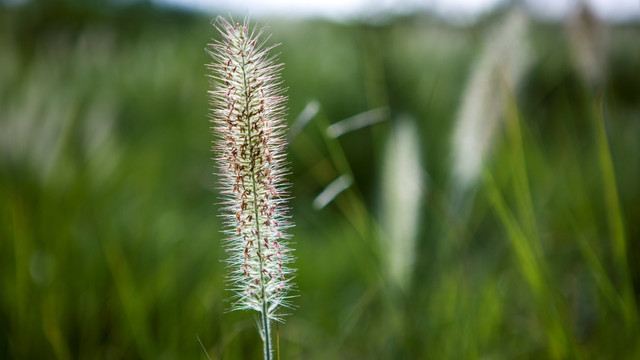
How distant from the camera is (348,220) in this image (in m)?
1.19

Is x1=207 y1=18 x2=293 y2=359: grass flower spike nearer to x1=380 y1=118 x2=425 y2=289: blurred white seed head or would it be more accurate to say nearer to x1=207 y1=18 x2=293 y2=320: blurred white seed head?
x1=207 y1=18 x2=293 y2=320: blurred white seed head

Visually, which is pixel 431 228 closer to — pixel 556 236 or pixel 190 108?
pixel 556 236

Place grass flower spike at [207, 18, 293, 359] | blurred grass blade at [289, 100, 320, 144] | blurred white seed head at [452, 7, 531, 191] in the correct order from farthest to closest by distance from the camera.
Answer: blurred white seed head at [452, 7, 531, 191] → blurred grass blade at [289, 100, 320, 144] → grass flower spike at [207, 18, 293, 359]

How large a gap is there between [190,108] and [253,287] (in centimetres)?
303

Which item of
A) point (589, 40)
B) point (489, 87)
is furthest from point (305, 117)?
point (589, 40)

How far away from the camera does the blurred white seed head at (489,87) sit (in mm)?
1231

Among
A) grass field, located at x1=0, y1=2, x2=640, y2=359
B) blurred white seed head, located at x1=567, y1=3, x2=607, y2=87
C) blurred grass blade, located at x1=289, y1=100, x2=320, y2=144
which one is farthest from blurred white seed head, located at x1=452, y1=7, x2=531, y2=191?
blurred grass blade, located at x1=289, y1=100, x2=320, y2=144

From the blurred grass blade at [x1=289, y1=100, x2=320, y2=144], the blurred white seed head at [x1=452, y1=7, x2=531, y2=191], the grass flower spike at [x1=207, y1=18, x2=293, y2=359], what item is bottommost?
the grass flower spike at [x1=207, y1=18, x2=293, y2=359]

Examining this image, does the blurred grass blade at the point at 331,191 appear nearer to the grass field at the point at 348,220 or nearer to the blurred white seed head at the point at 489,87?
the grass field at the point at 348,220

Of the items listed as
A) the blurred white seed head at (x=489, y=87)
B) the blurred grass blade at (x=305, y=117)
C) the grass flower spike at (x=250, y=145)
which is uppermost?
the blurred white seed head at (x=489, y=87)

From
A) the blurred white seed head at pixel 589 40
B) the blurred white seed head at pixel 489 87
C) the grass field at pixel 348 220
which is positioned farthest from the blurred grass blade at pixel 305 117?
the blurred white seed head at pixel 589 40

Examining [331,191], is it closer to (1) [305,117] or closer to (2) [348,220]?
(2) [348,220]

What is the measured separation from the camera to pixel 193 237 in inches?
81.4

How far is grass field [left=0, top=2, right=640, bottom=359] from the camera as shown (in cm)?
122
